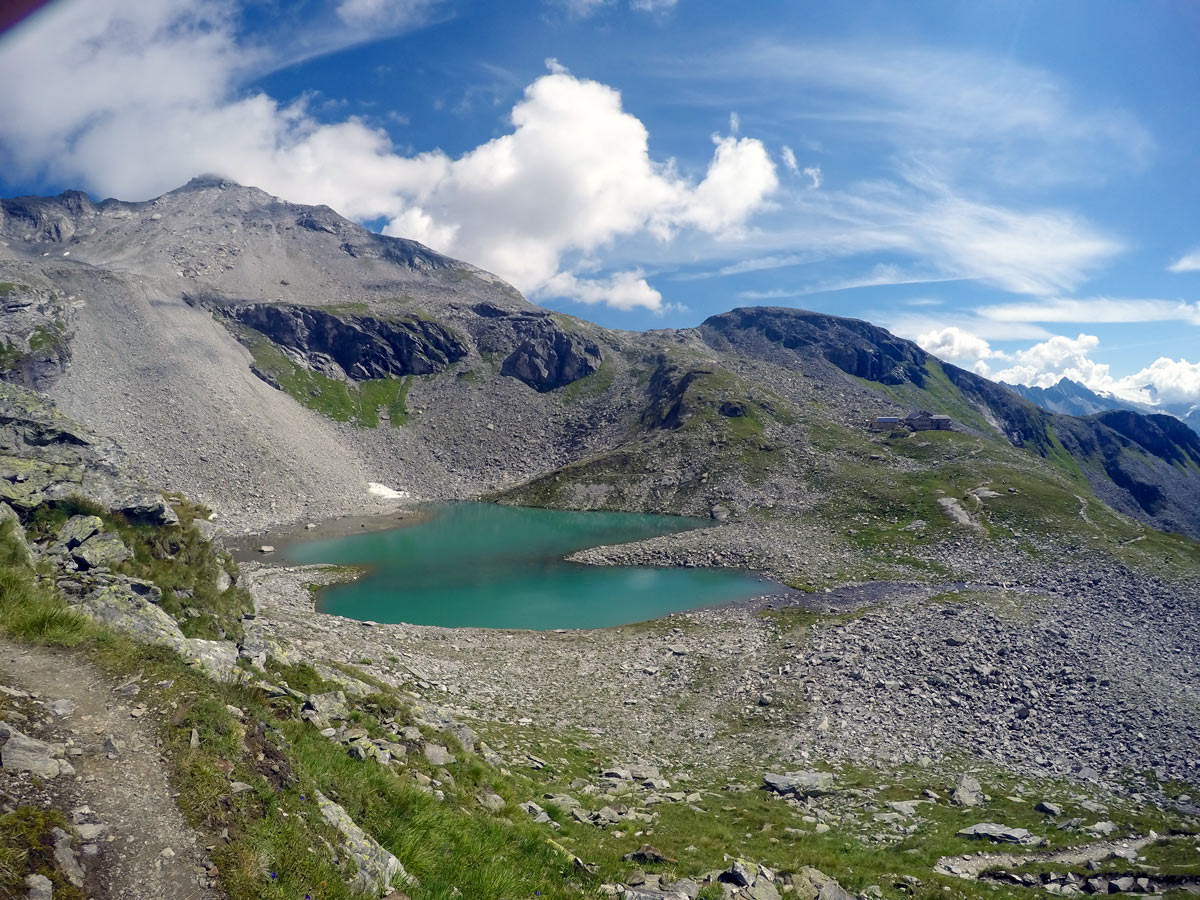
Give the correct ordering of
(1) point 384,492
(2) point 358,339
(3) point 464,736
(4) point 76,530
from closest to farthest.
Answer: (4) point 76,530 < (3) point 464,736 < (1) point 384,492 < (2) point 358,339

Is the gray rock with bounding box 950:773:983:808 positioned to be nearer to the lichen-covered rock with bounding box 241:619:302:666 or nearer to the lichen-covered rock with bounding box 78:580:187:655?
the lichen-covered rock with bounding box 241:619:302:666

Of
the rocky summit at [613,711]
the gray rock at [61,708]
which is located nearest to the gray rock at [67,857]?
the rocky summit at [613,711]

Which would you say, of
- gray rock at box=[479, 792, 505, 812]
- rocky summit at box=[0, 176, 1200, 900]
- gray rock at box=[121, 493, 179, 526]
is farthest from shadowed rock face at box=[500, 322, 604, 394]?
gray rock at box=[479, 792, 505, 812]

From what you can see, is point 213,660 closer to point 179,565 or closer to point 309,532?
point 179,565

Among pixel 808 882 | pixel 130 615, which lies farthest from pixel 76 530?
pixel 808 882

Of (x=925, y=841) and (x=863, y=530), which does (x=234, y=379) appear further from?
(x=925, y=841)

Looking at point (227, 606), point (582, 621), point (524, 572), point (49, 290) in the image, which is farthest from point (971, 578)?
point (49, 290)
